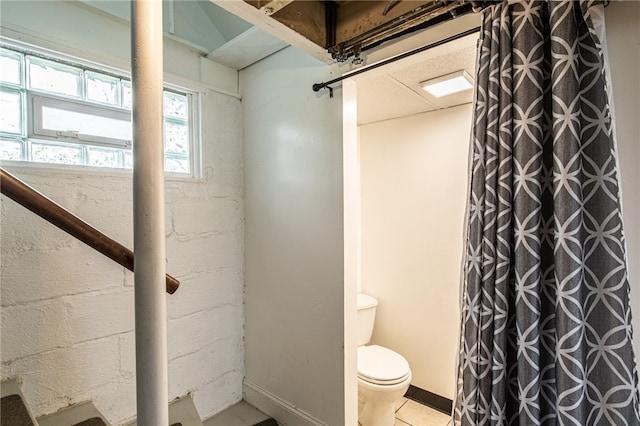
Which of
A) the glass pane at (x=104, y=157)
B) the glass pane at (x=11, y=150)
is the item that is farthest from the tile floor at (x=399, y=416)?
the glass pane at (x=11, y=150)

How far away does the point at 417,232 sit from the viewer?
2.22 metres

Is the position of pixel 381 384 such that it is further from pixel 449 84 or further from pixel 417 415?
pixel 449 84

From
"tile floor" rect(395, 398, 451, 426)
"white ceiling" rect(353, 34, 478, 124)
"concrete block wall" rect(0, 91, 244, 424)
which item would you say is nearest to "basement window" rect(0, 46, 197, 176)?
"concrete block wall" rect(0, 91, 244, 424)

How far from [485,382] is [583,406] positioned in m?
0.24

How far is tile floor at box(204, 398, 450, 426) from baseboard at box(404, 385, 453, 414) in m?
0.03

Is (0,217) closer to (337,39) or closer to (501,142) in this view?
(337,39)

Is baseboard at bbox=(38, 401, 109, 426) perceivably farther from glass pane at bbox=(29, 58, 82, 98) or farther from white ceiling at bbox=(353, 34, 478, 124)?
white ceiling at bbox=(353, 34, 478, 124)

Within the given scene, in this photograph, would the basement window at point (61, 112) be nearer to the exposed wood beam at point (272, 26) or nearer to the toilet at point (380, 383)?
the exposed wood beam at point (272, 26)

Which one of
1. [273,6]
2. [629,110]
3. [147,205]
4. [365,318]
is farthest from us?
[365,318]

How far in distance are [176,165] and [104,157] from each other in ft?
1.19

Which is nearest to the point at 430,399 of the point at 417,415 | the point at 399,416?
the point at 417,415

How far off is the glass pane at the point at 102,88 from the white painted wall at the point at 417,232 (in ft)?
5.49

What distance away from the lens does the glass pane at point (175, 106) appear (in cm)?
182

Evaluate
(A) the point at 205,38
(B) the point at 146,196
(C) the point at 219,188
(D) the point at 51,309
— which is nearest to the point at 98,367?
(D) the point at 51,309
